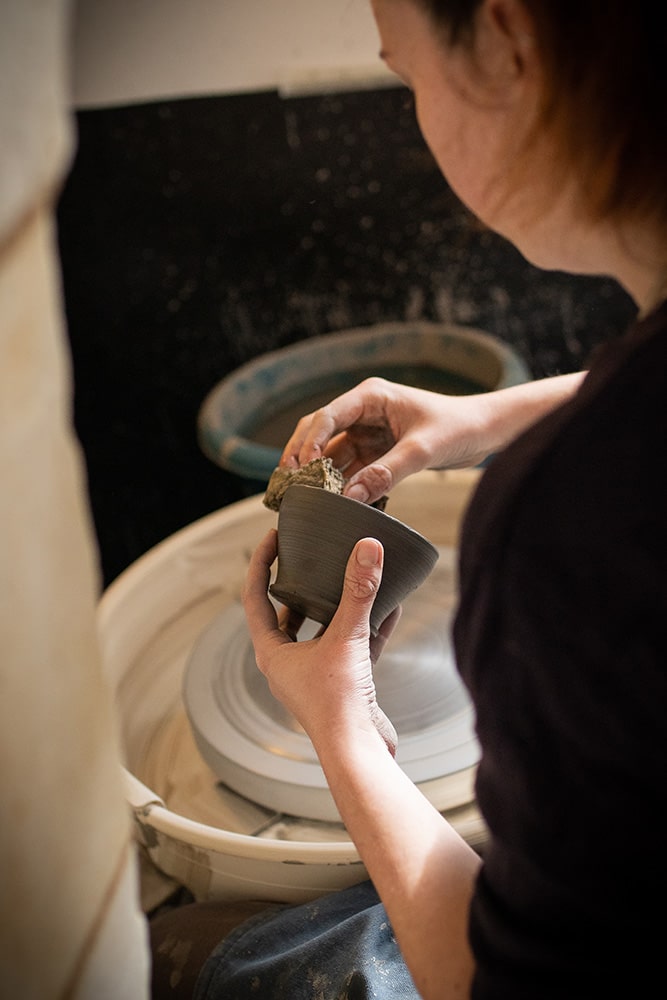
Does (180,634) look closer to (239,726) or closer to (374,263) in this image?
(239,726)

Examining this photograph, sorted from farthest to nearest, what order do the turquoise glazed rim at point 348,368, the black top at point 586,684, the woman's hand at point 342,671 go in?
the turquoise glazed rim at point 348,368 → the woman's hand at point 342,671 → the black top at point 586,684

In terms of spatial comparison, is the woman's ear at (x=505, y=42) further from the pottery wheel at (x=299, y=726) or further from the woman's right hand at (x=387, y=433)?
the pottery wheel at (x=299, y=726)

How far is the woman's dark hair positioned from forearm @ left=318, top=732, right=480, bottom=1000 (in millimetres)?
510

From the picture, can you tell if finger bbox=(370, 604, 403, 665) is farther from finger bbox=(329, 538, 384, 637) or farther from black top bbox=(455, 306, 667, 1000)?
black top bbox=(455, 306, 667, 1000)

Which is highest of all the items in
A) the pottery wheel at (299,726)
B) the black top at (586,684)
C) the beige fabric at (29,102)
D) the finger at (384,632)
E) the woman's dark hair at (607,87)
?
the beige fabric at (29,102)

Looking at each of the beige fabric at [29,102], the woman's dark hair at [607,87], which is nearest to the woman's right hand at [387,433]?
the woman's dark hair at [607,87]

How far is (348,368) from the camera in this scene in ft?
7.32

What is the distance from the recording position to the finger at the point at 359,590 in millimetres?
893

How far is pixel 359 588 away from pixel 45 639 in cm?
43

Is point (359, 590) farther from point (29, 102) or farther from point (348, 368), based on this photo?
point (348, 368)

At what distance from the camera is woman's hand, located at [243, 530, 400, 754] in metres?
0.86

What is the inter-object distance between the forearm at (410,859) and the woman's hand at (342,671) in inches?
0.9

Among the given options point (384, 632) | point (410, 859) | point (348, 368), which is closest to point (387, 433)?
point (384, 632)

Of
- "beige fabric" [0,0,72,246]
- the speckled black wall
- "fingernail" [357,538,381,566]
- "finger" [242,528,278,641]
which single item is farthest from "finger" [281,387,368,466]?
the speckled black wall
